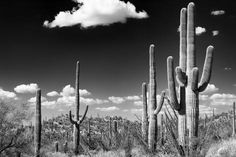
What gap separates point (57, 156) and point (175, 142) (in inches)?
673

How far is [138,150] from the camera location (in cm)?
1481

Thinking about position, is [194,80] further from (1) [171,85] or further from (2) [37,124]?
(2) [37,124]

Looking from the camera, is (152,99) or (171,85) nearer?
(171,85)

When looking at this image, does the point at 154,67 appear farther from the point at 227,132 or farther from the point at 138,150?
the point at 227,132

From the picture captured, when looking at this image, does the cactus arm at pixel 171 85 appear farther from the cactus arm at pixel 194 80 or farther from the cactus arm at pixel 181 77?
the cactus arm at pixel 194 80

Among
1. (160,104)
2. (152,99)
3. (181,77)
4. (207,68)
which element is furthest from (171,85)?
(152,99)

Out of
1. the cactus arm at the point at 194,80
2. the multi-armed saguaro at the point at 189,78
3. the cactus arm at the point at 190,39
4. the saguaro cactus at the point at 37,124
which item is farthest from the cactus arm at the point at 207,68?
the saguaro cactus at the point at 37,124

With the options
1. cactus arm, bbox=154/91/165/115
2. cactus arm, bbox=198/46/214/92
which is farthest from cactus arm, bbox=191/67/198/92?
cactus arm, bbox=154/91/165/115

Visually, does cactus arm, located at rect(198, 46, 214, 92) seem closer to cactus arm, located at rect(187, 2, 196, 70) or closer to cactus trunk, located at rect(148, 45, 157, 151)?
cactus arm, located at rect(187, 2, 196, 70)

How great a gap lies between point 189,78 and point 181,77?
0.89 ft

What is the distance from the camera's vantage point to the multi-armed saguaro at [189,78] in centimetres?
964

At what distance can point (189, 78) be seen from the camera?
1003 centimetres

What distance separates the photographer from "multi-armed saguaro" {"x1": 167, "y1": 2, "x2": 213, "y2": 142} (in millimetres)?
9641

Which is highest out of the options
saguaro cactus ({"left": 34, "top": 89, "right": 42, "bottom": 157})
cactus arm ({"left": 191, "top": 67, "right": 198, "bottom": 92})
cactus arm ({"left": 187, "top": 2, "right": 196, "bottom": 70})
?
cactus arm ({"left": 187, "top": 2, "right": 196, "bottom": 70})
